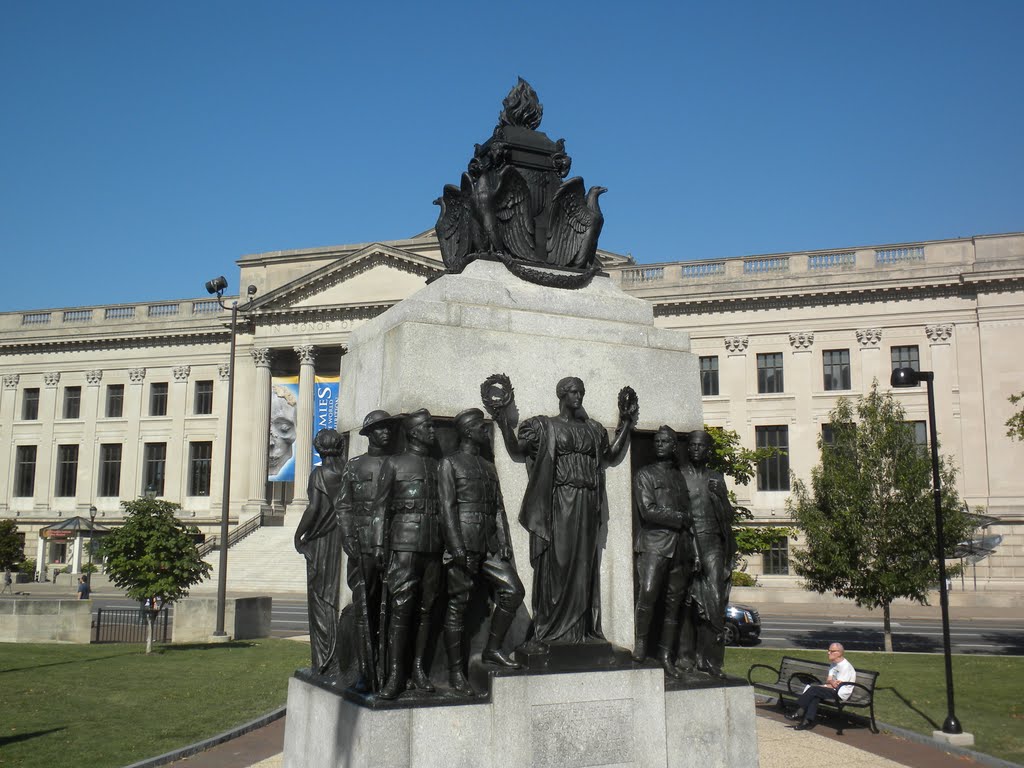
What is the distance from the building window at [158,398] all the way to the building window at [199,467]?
3623 mm

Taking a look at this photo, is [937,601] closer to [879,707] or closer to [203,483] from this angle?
[879,707]

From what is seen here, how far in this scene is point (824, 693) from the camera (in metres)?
13.0

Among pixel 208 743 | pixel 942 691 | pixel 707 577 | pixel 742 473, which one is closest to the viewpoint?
pixel 707 577

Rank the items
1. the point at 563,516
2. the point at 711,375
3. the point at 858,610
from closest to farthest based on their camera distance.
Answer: the point at 563,516
the point at 858,610
the point at 711,375

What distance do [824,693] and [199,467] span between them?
57.9 meters

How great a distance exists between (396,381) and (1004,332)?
160 feet

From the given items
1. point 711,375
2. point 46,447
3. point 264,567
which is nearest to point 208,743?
point 264,567

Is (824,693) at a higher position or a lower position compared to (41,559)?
higher

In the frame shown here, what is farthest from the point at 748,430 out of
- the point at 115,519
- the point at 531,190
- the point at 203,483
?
the point at 531,190

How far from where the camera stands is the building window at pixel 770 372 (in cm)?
5359

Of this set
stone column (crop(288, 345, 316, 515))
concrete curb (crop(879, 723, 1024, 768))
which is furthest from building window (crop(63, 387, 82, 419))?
concrete curb (crop(879, 723, 1024, 768))

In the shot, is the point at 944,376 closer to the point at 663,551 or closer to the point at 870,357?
the point at 870,357

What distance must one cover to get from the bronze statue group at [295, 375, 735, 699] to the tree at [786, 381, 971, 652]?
16.7 meters

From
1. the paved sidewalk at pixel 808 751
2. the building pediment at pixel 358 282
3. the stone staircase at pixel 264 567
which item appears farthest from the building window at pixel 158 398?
the paved sidewalk at pixel 808 751
